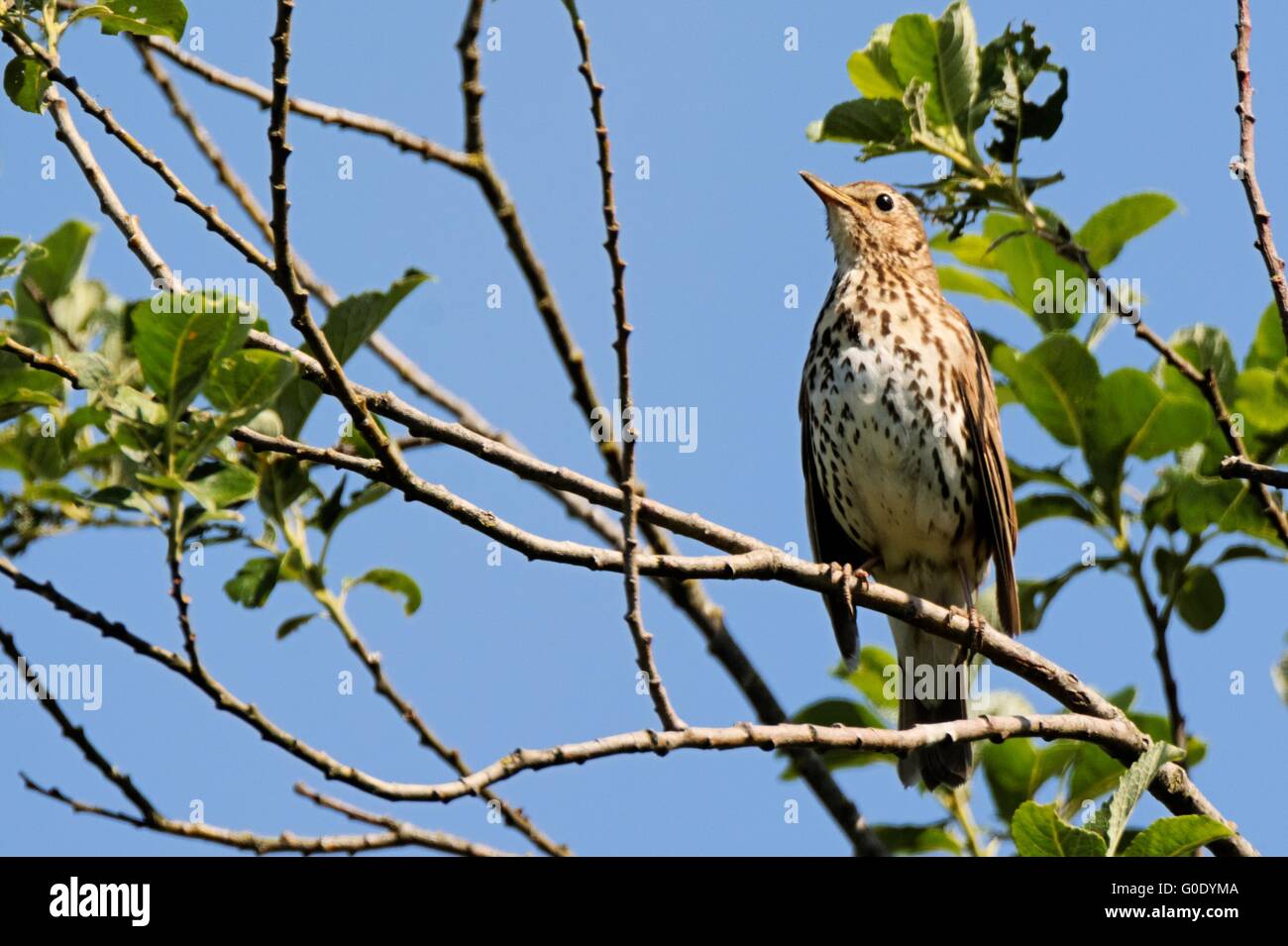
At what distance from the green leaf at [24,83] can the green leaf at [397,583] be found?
65.7 inches

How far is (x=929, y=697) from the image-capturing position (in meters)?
6.16

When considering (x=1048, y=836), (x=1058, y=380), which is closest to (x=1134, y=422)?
A: (x=1058, y=380)

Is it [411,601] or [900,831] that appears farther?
[900,831]

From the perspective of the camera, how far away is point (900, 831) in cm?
507

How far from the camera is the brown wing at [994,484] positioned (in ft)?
19.1

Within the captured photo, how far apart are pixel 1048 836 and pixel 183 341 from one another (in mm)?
2227

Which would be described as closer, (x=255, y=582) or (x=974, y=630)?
(x=255, y=582)

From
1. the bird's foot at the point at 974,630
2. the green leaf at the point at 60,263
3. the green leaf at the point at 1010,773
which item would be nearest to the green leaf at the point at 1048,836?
the bird's foot at the point at 974,630

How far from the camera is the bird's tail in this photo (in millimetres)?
5199

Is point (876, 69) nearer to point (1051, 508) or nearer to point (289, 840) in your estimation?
point (1051, 508)
